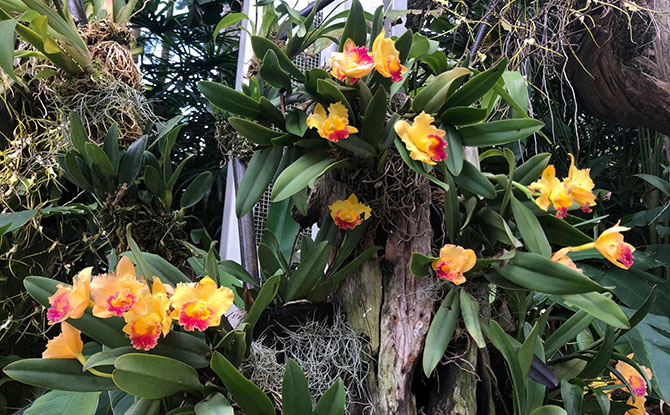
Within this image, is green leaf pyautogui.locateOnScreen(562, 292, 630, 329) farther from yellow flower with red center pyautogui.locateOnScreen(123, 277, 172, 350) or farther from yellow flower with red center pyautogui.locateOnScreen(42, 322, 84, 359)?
yellow flower with red center pyautogui.locateOnScreen(42, 322, 84, 359)

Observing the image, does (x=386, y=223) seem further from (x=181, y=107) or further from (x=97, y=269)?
(x=181, y=107)

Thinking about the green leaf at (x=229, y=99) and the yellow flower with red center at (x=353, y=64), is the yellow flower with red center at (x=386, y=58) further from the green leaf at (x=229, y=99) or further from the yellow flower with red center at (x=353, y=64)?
the green leaf at (x=229, y=99)

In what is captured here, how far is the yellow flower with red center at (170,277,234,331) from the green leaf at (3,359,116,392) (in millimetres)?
133

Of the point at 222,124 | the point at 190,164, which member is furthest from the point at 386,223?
the point at 190,164

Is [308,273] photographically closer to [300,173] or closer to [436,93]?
[300,173]

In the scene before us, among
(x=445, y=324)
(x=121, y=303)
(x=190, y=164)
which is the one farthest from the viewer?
(x=190, y=164)

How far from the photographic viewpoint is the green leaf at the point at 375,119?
0.75 m

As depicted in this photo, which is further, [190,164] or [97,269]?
[190,164]

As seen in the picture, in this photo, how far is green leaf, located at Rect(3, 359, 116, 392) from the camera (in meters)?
0.62

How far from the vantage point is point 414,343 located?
0.80 metres

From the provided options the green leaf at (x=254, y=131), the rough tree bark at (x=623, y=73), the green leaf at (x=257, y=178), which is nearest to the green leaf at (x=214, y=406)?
the green leaf at (x=257, y=178)

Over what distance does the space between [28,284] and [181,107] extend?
153 centimetres

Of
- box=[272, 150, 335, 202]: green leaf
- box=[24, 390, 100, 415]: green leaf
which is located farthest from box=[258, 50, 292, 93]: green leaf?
box=[24, 390, 100, 415]: green leaf

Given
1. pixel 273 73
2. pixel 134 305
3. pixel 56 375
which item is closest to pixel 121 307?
pixel 134 305
